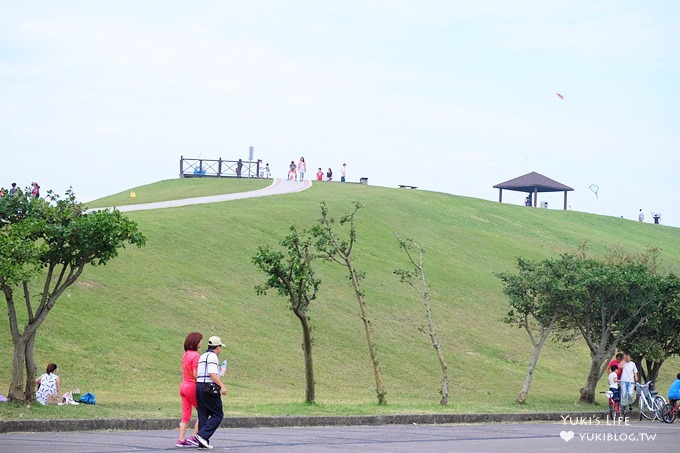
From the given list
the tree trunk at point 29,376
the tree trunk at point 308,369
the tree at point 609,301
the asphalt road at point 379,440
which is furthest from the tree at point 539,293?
the tree trunk at point 29,376

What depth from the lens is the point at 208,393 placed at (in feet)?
51.1

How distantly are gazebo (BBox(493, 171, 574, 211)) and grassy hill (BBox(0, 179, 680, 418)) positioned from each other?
30115mm

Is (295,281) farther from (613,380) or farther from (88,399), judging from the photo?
(613,380)

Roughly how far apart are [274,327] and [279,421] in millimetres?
21475

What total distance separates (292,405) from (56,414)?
6868mm

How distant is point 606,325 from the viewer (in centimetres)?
3550

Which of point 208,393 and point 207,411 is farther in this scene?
point 207,411

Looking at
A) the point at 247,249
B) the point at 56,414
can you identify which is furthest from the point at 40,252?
the point at 247,249

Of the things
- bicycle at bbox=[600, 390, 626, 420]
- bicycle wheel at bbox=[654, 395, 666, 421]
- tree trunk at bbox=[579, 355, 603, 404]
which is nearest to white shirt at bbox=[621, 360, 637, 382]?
bicycle at bbox=[600, 390, 626, 420]

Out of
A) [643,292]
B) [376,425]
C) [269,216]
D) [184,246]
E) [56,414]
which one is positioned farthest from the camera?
[269,216]

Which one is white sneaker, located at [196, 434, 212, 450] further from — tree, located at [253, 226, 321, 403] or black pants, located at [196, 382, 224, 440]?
tree, located at [253, 226, 321, 403]

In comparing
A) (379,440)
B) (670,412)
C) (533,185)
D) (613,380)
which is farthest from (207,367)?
(533,185)

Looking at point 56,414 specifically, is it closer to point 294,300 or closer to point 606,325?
point 294,300

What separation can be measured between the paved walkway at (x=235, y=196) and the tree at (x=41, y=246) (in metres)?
39.2
